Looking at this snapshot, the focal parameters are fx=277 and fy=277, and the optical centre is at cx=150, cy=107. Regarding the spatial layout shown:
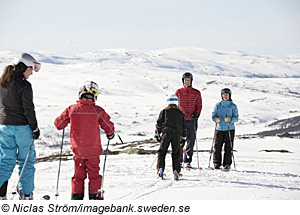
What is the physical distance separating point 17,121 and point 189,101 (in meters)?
4.93

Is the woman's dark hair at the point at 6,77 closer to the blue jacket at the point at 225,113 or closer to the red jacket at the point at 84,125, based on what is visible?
the red jacket at the point at 84,125

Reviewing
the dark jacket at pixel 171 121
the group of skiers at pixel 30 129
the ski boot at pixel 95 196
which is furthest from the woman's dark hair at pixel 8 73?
the dark jacket at pixel 171 121

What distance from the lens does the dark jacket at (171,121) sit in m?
6.59

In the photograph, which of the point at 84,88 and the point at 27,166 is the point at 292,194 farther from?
the point at 27,166

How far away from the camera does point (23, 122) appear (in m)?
4.78

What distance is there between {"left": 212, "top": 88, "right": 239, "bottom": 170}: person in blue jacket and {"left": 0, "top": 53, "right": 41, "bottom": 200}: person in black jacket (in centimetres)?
551

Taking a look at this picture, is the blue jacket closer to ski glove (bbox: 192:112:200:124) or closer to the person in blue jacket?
the person in blue jacket

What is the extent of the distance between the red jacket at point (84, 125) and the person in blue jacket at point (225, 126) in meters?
4.61

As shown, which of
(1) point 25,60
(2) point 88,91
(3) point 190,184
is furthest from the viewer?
(3) point 190,184

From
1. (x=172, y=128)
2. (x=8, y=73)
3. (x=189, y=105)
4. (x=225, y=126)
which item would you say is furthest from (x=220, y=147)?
(x=8, y=73)

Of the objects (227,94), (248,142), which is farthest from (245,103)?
(227,94)

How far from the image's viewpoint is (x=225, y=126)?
27.9ft

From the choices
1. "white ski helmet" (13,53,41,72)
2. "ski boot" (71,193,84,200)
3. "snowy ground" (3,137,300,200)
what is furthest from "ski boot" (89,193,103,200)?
"white ski helmet" (13,53,41,72)

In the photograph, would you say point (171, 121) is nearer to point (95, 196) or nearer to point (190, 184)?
point (190, 184)
